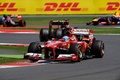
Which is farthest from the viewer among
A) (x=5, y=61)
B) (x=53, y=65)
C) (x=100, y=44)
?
(x=100, y=44)

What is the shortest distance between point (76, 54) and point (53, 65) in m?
0.86

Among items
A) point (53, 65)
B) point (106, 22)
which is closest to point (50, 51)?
point (53, 65)

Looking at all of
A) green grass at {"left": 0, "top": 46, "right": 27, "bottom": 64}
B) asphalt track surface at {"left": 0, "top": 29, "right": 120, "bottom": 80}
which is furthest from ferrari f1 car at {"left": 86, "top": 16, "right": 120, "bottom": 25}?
asphalt track surface at {"left": 0, "top": 29, "right": 120, "bottom": 80}

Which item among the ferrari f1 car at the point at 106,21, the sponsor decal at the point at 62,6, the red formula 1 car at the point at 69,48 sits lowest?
the ferrari f1 car at the point at 106,21

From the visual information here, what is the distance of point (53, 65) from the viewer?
12.8 meters

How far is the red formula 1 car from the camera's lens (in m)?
13.3

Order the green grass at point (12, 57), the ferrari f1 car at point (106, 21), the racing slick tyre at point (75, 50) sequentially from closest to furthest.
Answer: the racing slick tyre at point (75, 50), the green grass at point (12, 57), the ferrari f1 car at point (106, 21)

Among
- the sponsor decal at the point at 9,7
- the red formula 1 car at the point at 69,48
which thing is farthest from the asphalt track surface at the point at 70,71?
the sponsor decal at the point at 9,7

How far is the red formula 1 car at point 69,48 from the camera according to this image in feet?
43.5

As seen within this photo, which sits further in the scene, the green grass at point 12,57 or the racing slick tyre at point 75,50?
the green grass at point 12,57

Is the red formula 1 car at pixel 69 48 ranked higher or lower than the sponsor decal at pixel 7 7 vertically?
higher

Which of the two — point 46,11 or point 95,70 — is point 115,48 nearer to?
point 95,70

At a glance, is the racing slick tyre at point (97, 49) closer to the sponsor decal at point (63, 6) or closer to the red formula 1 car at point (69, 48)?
the red formula 1 car at point (69, 48)

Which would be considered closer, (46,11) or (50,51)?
(50,51)
